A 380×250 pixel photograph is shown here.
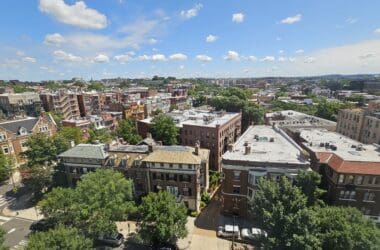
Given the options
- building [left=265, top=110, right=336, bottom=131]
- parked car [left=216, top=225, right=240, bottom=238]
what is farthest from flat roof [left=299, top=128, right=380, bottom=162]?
parked car [left=216, top=225, right=240, bottom=238]

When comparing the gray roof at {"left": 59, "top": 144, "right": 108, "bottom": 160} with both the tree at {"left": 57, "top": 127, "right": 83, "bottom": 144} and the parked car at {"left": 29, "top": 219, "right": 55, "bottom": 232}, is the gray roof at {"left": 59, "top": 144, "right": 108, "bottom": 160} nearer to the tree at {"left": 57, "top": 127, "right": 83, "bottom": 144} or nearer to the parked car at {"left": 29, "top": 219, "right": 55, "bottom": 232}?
the parked car at {"left": 29, "top": 219, "right": 55, "bottom": 232}

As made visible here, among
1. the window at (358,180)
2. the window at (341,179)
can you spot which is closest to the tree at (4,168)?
the window at (341,179)

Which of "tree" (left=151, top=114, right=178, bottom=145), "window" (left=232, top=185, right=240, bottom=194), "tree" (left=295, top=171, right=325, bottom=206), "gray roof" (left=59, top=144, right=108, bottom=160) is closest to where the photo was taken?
"tree" (left=295, top=171, right=325, bottom=206)

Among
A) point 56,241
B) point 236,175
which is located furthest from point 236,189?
point 56,241

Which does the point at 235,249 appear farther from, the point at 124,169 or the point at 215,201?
the point at 124,169

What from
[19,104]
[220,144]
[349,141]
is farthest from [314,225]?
[19,104]
